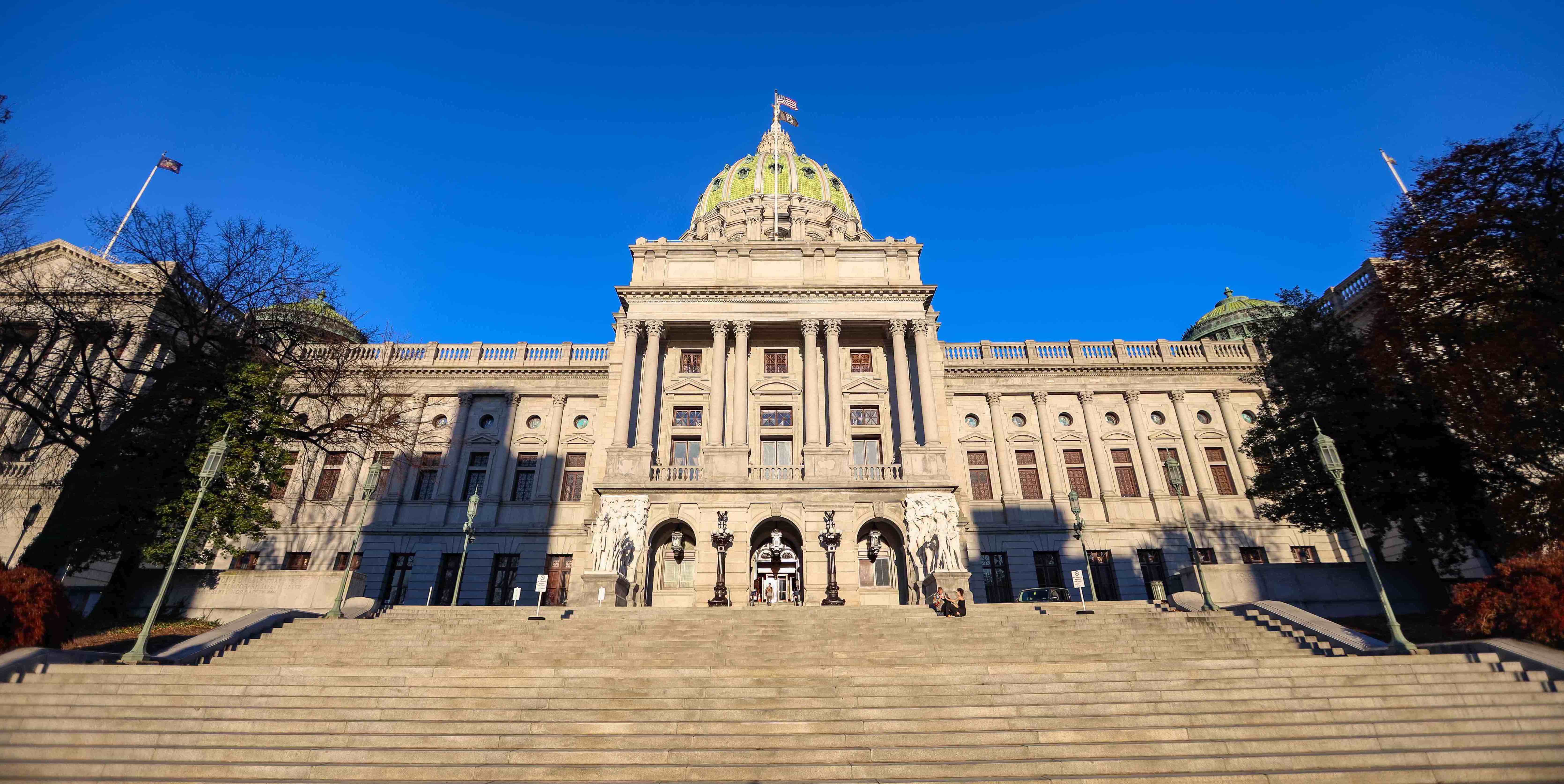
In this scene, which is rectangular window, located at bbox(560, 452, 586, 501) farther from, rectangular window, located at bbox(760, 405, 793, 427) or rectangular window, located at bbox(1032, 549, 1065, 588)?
rectangular window, located at bbox(1032, 549, 1065, 588)

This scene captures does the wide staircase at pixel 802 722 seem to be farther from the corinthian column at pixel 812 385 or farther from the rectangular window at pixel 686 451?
the rectangular window at pixel 686 451

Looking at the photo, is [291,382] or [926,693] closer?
[926,693]

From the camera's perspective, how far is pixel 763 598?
29094mm

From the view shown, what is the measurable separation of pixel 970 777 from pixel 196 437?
2790cm

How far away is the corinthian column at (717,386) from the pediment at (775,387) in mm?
1584

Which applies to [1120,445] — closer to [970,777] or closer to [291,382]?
[970,777]

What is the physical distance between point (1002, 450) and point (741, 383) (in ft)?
52.5

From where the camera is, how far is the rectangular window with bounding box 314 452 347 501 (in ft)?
117

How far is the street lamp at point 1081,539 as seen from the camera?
23.9 meters

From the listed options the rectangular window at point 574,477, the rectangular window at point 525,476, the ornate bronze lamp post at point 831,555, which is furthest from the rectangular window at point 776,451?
the rectangular window at point 525,476

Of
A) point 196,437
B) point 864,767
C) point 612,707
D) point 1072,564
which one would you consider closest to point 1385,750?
point 864,767

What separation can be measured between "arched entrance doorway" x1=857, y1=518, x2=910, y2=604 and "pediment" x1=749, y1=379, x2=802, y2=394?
883 cm

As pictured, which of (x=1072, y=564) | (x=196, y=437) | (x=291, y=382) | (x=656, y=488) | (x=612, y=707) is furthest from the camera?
(x=291, y=382)

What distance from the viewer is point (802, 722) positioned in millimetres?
10547
